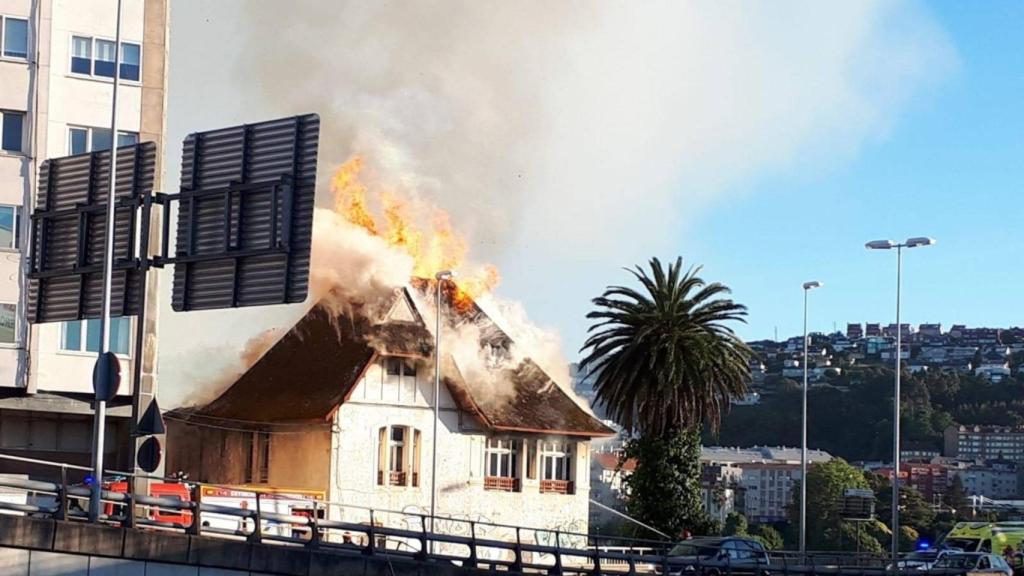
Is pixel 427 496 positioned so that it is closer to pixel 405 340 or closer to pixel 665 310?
pixel 405 340

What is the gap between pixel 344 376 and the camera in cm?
6431

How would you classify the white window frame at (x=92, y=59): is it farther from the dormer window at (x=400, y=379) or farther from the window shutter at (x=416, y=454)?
the window shutter at (x=416, y=454)

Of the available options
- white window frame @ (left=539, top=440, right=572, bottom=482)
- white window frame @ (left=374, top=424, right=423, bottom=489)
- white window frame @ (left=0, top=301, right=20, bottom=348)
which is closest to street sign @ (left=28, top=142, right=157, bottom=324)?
white window frame @ (left=0, top=301, right=20, bottom=348)

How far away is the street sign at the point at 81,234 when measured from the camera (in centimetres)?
2973

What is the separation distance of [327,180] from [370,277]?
4472 millimetres

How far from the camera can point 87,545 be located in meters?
24.9

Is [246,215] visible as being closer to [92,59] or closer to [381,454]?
[92,59]

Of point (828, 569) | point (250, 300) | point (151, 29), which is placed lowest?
point (828, 569)

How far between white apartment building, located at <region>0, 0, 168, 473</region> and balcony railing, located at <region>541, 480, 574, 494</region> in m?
23.8

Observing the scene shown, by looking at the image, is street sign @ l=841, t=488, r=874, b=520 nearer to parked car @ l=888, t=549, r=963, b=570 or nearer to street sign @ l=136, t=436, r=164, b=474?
parked car @ l=888, t=549, r=963, b=570

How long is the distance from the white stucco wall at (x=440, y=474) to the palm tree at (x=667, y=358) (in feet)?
18.2

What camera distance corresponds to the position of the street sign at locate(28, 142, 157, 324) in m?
29.7

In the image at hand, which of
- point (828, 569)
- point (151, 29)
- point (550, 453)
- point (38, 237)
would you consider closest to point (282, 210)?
point (38, 237)

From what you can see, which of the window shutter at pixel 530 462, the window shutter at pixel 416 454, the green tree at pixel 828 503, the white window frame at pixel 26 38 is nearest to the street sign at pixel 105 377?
the white window frame at pixel 26 38
